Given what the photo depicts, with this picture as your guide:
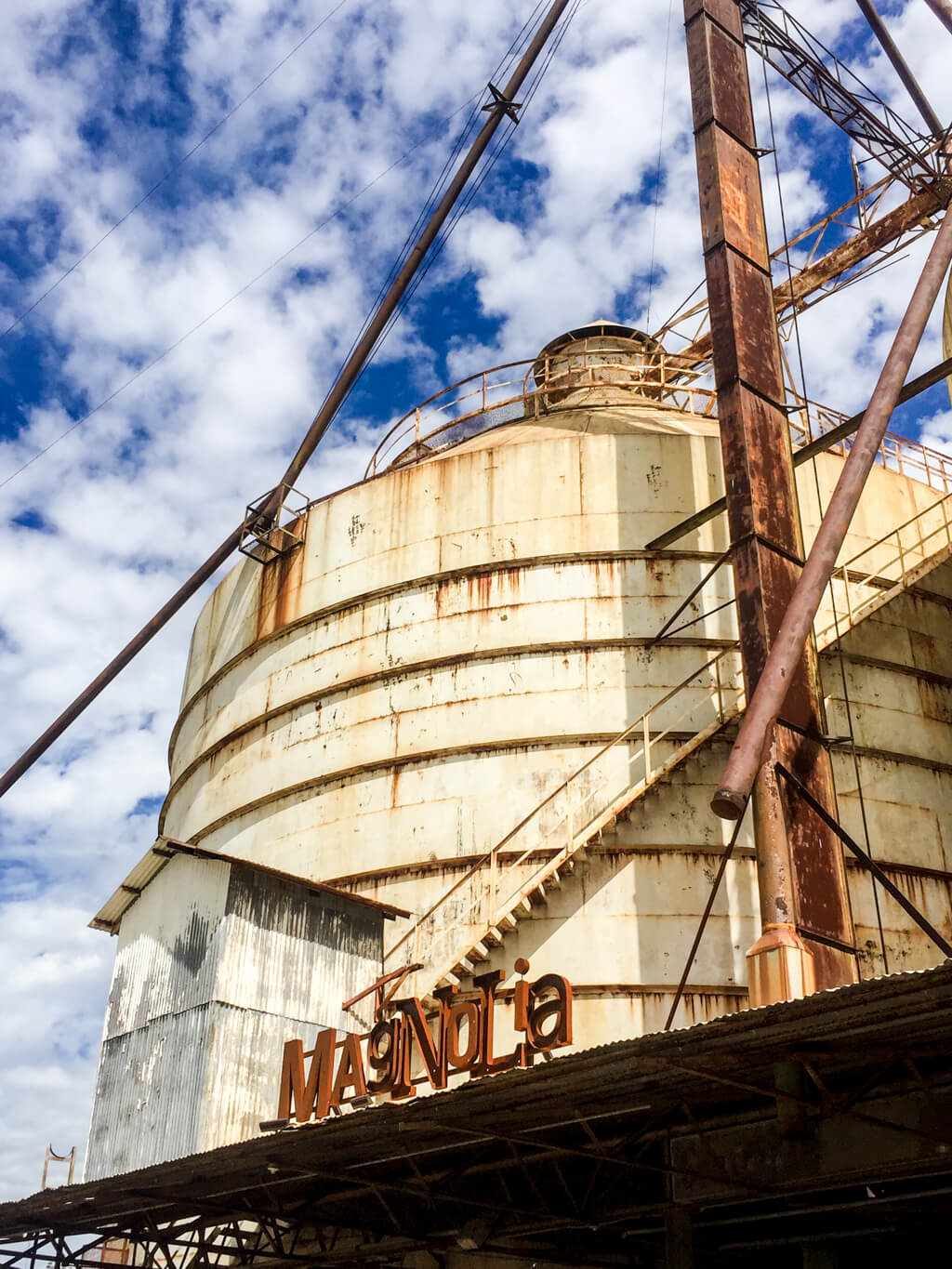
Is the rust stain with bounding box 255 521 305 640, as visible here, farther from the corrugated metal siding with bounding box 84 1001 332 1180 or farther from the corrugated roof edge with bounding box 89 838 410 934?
the corrugated metal siding with bounding box 84 1001 332 1180

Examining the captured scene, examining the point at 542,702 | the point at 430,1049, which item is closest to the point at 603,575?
the point at 542,702

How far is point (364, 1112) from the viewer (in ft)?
30.3

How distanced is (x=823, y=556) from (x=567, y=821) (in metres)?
4.59

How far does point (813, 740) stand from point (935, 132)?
1174 cm

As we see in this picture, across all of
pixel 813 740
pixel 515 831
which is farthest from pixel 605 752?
pixel 813 740

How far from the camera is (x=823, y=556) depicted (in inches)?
511

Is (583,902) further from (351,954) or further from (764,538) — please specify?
(764,538)

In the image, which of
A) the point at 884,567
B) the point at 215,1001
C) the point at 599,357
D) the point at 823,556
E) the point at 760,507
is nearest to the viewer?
the point at 823,556

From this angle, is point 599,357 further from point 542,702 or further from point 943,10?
point 542,702

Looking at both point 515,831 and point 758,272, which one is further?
point 758,272

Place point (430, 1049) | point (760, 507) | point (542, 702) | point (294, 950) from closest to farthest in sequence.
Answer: point (430, 1049), point (760, 507), point (294, 950), point (542, 702)

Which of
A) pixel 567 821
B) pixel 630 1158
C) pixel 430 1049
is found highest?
pixel 567 821

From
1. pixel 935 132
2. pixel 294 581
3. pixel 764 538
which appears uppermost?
pixel 935 132

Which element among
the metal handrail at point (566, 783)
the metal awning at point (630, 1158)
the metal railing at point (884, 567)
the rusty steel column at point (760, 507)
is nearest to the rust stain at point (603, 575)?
the metal handrail at point (566, 783)
